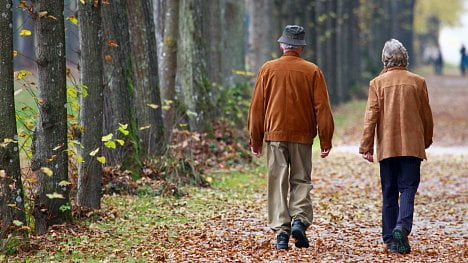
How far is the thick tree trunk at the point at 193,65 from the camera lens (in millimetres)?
18203

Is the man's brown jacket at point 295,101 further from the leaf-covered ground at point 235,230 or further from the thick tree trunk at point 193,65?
the thick tree trunk at point 193,65

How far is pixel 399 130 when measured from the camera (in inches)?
358

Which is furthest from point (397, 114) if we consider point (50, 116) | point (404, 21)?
point (404, 21)

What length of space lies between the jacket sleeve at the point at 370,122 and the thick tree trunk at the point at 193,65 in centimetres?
908

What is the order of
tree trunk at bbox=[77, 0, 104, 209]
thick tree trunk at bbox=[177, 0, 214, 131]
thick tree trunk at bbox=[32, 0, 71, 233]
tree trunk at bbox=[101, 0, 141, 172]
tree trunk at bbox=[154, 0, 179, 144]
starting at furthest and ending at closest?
1. thick tree trunk at bbox=[177, 0, 214, 131]
2. tree trunk at bbox=[154, 0, 179, 144]
3. tree trunk at bbox=[101, 0, 141, 172]
4. tree trunk at bbox=[77, 0, 104, 209]
5. thick tree trunk at bbox=[32, 0, 71, 233]

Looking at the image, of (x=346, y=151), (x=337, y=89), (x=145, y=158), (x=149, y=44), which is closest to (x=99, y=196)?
(x=145, y=158)

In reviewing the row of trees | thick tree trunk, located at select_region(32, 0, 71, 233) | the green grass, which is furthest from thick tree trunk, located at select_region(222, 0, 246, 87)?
thick tree trunk, located at select_region(32, 0, 71, 233)

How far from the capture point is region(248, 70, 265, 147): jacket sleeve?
9.17 meters

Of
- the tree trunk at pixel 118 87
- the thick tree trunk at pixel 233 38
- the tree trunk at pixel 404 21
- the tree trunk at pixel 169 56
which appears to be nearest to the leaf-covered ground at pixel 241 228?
the tree trunk at pixel 118 87

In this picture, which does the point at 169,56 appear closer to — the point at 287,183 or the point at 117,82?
the point at 117,82

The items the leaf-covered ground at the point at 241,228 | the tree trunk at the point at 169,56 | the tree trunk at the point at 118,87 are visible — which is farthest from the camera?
the tree trunk at the point at 169,56

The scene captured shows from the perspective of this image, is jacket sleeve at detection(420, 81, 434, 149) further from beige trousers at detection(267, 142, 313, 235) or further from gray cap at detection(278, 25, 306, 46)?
gray cap at detection(278, 25, 306, 46)

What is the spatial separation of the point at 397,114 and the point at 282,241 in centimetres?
166

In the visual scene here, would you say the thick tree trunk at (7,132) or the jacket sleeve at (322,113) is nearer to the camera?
the thick tree trunk at (7,132)
